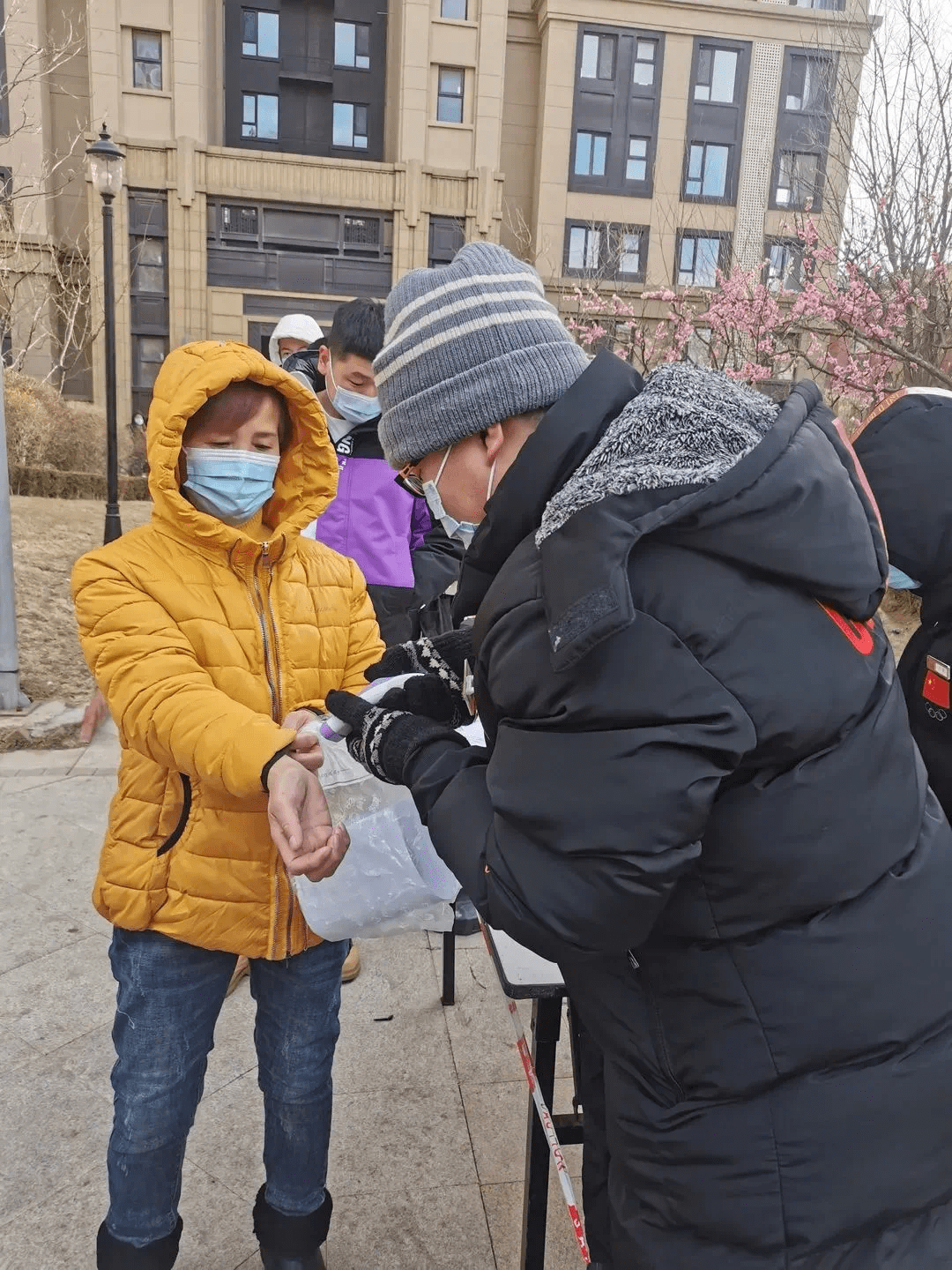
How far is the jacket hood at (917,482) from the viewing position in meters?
2.19

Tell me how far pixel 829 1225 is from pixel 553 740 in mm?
700

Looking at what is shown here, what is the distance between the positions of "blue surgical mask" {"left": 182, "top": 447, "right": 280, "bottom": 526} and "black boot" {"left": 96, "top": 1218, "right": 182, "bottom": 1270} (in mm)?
1460

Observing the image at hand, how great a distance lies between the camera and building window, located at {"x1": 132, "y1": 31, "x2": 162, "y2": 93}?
22.8 m

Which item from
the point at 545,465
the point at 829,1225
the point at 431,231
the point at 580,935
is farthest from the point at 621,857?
the point at 431,231

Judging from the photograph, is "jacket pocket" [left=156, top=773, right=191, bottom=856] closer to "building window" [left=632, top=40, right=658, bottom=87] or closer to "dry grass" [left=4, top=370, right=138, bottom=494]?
"dry grass" [left=4, top=370, right=138, bottom=494]

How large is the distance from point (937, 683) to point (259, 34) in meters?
30.6

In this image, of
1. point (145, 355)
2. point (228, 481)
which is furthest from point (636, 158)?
point (228, 481)

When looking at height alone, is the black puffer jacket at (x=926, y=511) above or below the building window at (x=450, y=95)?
below

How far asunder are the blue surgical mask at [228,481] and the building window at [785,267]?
15.1 metres

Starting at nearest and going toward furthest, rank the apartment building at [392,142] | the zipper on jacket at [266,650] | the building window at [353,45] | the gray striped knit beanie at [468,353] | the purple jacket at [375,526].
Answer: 1. the gray striped knit beanie at [468,353]
2. the zipper on jacket at [266,650]
3. the purple jacket at [375,526]
4. the apartment building at [392,142]
5. the building window at [353,45]

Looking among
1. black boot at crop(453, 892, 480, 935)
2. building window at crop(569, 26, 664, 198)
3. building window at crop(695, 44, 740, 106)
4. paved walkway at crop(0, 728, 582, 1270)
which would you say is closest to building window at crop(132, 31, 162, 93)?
building window at crop(569, 26, 664, 198)

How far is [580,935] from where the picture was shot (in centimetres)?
95

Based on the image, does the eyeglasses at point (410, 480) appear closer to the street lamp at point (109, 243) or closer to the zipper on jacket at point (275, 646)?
the zipper on jacket at point (275, 646)

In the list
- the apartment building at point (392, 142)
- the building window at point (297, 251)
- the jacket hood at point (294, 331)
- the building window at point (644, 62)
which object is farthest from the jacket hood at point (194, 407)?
the building window at point (644, 62)
